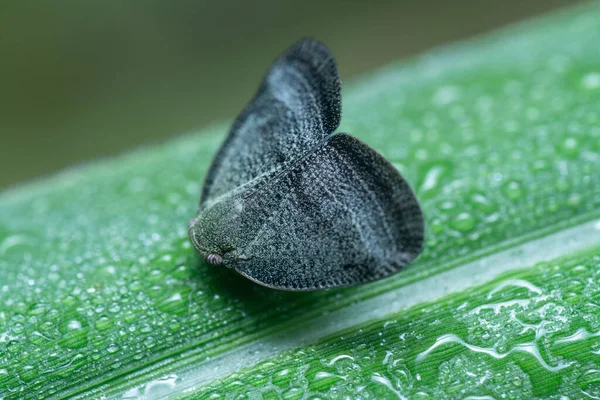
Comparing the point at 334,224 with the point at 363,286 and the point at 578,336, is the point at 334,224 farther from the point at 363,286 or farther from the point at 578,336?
the point at 578,336

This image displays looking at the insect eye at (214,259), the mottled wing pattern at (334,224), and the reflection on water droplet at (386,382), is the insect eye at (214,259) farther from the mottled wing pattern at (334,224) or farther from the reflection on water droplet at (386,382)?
the reflection on water droplet at (386,382)

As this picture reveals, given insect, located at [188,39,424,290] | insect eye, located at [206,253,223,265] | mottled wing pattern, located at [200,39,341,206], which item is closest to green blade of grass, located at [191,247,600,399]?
insect, located at [188,39,424,290]

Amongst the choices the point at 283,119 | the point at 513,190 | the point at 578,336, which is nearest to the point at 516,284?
the point at 578,336

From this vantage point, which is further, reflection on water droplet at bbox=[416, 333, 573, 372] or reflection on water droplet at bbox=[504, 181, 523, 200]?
reflection on water droplet at bbox=[504, 181, 523, 200]

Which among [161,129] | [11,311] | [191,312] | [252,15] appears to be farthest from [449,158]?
[252,15]

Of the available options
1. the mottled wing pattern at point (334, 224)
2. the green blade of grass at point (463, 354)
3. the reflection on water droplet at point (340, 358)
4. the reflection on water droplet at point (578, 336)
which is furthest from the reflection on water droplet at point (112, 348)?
the reflection on water droplet at point (578, 336)

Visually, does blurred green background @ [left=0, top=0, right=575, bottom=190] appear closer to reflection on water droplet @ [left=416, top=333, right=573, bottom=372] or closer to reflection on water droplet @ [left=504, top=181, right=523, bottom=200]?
reflection on water droplet @ [left=504, top=181, right=523, bottom=200]

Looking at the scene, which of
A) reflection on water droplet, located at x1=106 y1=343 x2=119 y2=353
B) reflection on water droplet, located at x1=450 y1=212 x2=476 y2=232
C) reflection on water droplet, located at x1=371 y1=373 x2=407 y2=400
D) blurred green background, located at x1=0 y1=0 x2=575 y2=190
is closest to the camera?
reflection on water droplet, located at x1=371 y1=373 x2=407 y2=400
